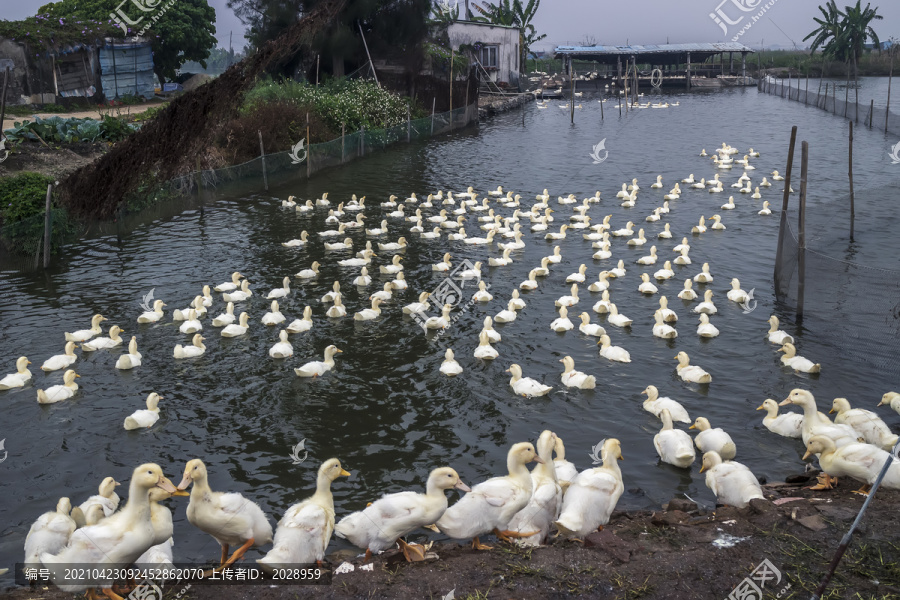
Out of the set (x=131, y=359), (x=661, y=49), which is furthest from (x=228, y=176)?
(x=661, y=49)

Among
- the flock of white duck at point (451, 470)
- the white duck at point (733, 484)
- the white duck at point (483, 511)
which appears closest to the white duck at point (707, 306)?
the flock of white duck at point (451, 470)

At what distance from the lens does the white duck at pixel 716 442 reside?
30.9ft

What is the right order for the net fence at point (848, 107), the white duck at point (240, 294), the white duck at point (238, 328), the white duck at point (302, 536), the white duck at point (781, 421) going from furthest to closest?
the net fence at point (848, 107) < the white duck at point (240, 294) < the white duck at point (238, 328) < the white duck at point (781, 421) < the white duck at point (302, 536)

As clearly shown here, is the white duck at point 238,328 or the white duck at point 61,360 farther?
the white duck at point 238,328

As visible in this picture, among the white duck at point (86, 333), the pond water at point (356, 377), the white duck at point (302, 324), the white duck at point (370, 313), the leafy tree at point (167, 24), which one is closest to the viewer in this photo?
the pond water at point (356, 377)

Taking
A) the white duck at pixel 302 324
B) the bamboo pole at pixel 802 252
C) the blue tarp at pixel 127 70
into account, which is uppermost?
the blue tarp at pixel 127 70

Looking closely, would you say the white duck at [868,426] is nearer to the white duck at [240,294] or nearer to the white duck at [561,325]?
the white duck at [561,325]

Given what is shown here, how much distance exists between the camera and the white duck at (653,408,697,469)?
30.6ft

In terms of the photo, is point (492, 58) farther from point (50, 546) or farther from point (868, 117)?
point (50, 546)

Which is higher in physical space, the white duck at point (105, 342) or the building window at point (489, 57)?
the building window at point (489, 57)

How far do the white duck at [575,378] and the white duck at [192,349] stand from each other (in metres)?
6.27

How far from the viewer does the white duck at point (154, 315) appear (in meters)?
14.5

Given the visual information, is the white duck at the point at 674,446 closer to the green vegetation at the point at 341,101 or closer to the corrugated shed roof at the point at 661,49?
the green vegetation at the point at 341,101

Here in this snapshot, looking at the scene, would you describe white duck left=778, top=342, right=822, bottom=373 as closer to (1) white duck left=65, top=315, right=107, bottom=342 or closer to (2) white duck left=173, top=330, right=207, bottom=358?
(2) white duck left=173, top=330, right=207, bottom=358
